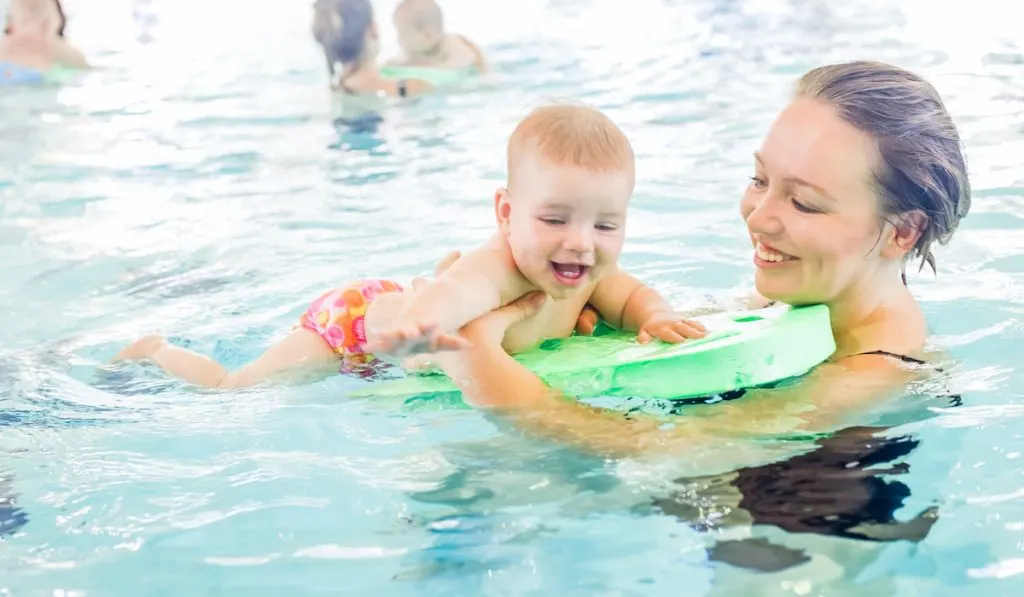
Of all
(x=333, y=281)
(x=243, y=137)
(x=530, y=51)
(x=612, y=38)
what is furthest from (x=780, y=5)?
(x=333, y=281)

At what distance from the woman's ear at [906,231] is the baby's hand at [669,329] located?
1.76ft

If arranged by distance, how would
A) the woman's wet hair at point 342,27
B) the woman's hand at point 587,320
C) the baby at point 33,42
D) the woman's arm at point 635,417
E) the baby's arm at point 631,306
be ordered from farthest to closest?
the baby at point 33,42 → the woman's wet hair at point 342,27 → the woman's hand at point 587,320 → the baby's arm at point 631,306 → the woman's arm at point 635,417

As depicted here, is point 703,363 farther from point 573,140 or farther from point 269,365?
point 269,365

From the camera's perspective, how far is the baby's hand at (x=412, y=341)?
8.32 feet

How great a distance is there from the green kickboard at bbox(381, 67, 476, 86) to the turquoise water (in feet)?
0.91

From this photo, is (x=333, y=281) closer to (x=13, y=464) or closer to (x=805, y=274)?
(x=13, y=464)

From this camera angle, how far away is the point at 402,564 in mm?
2486

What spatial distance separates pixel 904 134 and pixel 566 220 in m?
0.88

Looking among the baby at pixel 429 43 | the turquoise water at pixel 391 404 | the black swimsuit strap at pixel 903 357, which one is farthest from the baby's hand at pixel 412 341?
the baby at pixel 429 43

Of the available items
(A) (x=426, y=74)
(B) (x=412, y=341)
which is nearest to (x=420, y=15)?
(A) (x=426, y=74)

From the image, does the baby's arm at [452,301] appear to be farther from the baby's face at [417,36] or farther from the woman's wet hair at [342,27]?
the baby's face at [417,36]

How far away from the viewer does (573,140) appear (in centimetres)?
295

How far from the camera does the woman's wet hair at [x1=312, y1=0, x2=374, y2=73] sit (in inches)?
348

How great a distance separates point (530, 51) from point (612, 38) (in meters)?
1.09
